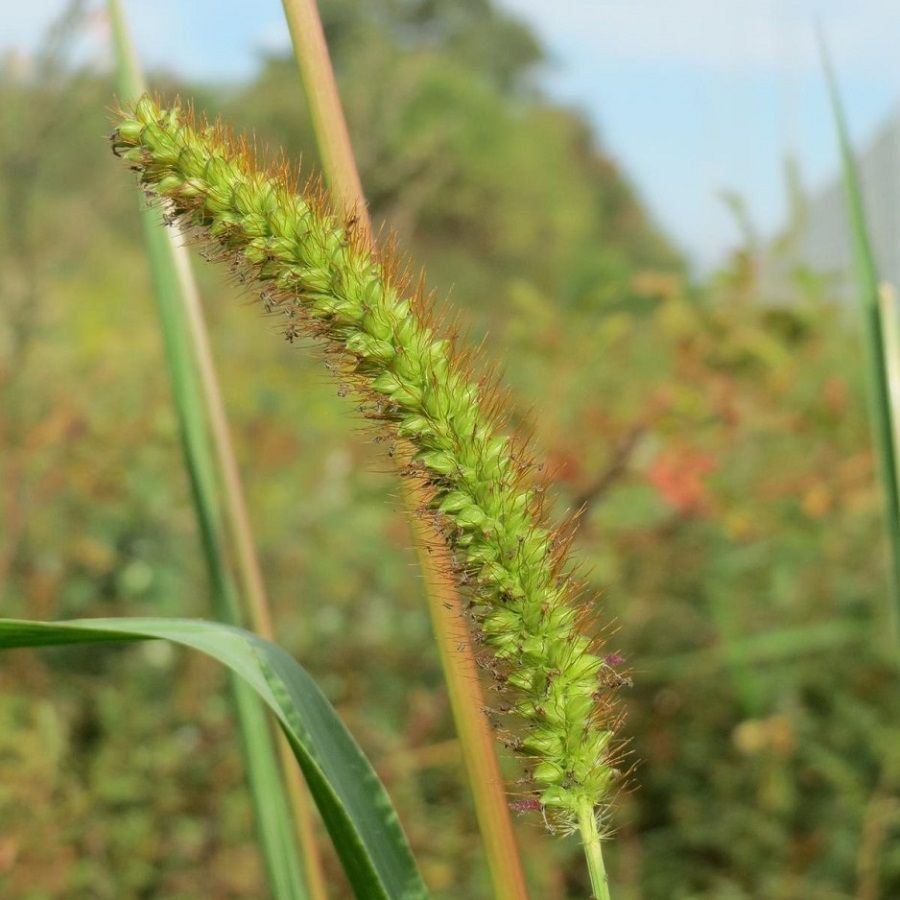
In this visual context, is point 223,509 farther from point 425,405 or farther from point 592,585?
point 592,585

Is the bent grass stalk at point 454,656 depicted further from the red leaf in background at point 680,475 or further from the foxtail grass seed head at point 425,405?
the red leaf in background at point 680,475

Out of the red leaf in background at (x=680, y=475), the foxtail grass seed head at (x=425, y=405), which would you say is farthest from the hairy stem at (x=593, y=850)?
the red leaf in background at (x=680, y=475)

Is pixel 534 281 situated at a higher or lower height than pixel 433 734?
higher

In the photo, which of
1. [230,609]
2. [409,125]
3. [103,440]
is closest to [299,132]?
[409,125]

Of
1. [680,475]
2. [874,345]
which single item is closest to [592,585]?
[680,475]

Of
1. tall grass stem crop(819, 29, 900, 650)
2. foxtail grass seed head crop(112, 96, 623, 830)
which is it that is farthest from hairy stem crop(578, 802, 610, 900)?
tall grass stem crop(819, 29, 900, 650)

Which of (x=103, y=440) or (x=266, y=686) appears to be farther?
(x=103, y=440)

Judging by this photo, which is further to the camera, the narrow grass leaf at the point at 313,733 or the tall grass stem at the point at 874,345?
the tall grass stem at the point at 874,345

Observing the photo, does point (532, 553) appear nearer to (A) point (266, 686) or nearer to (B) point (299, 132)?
(A) point (266, 686)
